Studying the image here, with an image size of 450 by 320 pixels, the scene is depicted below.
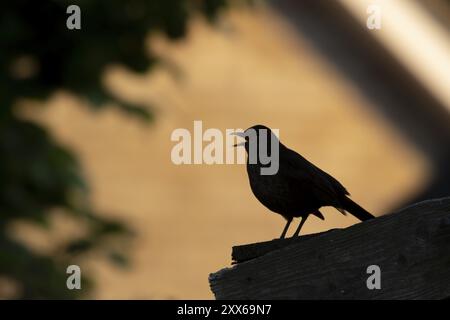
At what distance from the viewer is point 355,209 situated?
264 cm

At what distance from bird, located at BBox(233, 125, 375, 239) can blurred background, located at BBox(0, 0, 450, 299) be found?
3.85m

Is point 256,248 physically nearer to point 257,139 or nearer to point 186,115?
point 257,139

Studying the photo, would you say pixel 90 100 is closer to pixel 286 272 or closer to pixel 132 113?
pixel 132 113

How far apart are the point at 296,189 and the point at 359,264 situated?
0.33m

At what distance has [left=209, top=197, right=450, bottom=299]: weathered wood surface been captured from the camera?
7.48 ft

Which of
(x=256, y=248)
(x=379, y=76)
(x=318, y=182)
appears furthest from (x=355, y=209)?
(x=379, y=76)

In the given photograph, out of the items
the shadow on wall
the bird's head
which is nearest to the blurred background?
the shadow on wall

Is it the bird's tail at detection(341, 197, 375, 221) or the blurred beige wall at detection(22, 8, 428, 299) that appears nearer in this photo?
the bird's tail at detection(341, 197, 375, 221)

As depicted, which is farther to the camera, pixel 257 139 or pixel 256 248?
pixel 257 139

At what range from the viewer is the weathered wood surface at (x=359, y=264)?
2.28 metres

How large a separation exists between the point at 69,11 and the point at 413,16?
345cm

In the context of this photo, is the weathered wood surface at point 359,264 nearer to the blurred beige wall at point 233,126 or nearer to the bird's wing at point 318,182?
the bird's wing at point 318,182

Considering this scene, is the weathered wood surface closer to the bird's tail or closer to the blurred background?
the bird's tail

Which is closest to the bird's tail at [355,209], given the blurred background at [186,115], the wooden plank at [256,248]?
the wooden plank at [256,248]
